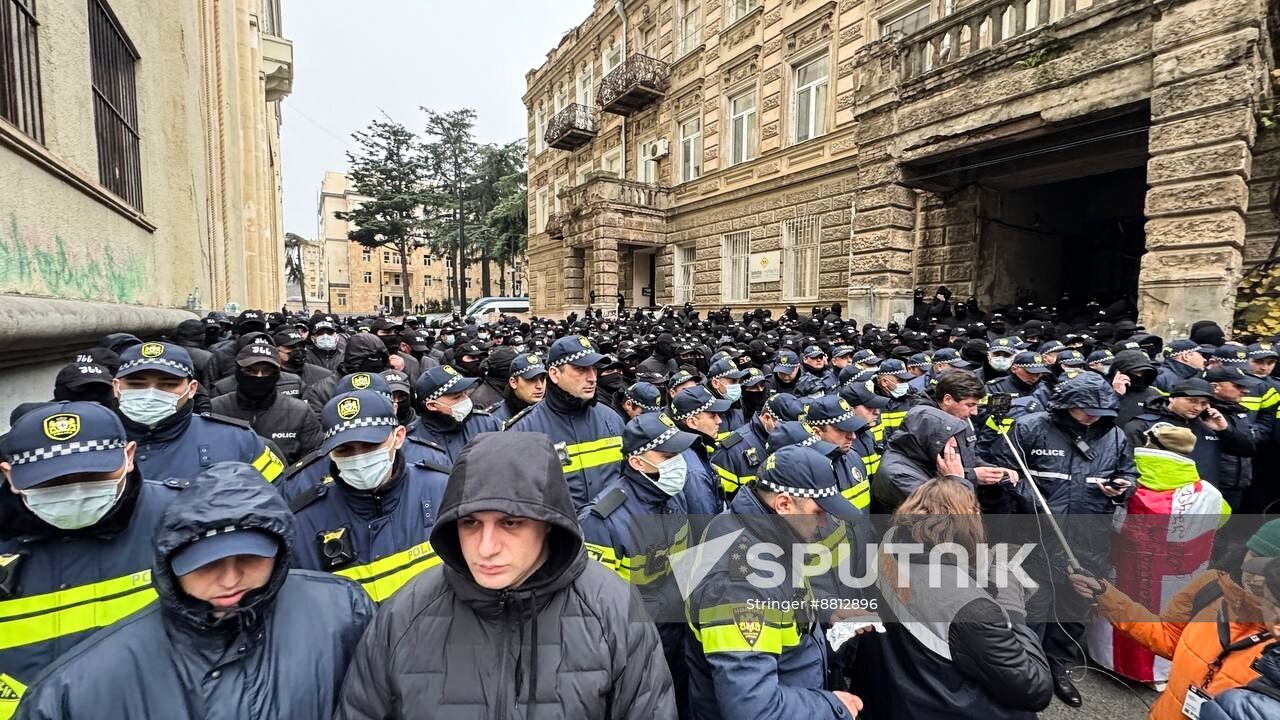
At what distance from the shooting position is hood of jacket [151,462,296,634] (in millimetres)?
1384

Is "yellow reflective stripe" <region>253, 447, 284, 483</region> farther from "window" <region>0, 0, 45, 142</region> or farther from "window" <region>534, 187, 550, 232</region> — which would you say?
"window" <region>534, 187, 550, 232</region>

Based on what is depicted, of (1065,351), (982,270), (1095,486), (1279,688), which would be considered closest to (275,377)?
(1279,688)

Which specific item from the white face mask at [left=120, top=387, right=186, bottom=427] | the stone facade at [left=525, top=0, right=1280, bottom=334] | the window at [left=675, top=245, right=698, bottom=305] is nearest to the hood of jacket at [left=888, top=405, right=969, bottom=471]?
the white face mask at [left=120, top=387, right=186, bottom=427]

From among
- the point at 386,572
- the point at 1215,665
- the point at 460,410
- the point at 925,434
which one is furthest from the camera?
the point at 460,410

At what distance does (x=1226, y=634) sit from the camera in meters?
1.92

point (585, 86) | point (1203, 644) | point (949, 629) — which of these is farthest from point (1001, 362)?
point (585, 86)

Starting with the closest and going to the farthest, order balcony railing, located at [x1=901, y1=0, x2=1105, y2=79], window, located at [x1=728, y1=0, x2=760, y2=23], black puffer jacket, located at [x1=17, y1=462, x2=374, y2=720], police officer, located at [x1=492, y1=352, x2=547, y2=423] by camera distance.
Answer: black puffer jacket, located at [x1=17, y1=462, x2=374, y2=720] < police officer, located at [x1=492, y1=352, x2=547, y2=423] < balcony railing, located at [x1=901, y1=0, x2=1105, y2=79] < window, located at [x1=728, y1=0, x2=760, y2=23]

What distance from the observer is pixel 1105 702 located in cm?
341

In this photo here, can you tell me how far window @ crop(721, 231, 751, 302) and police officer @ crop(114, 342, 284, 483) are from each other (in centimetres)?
1573

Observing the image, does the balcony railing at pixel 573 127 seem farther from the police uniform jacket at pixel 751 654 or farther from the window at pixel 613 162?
the police uniform jacket at pixel 751 654

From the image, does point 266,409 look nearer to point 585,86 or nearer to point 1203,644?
point 1203,644

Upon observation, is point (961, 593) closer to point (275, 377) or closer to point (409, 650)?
point (409, 650)

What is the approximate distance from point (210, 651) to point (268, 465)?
190 centimetres

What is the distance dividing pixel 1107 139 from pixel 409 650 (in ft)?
41.7
